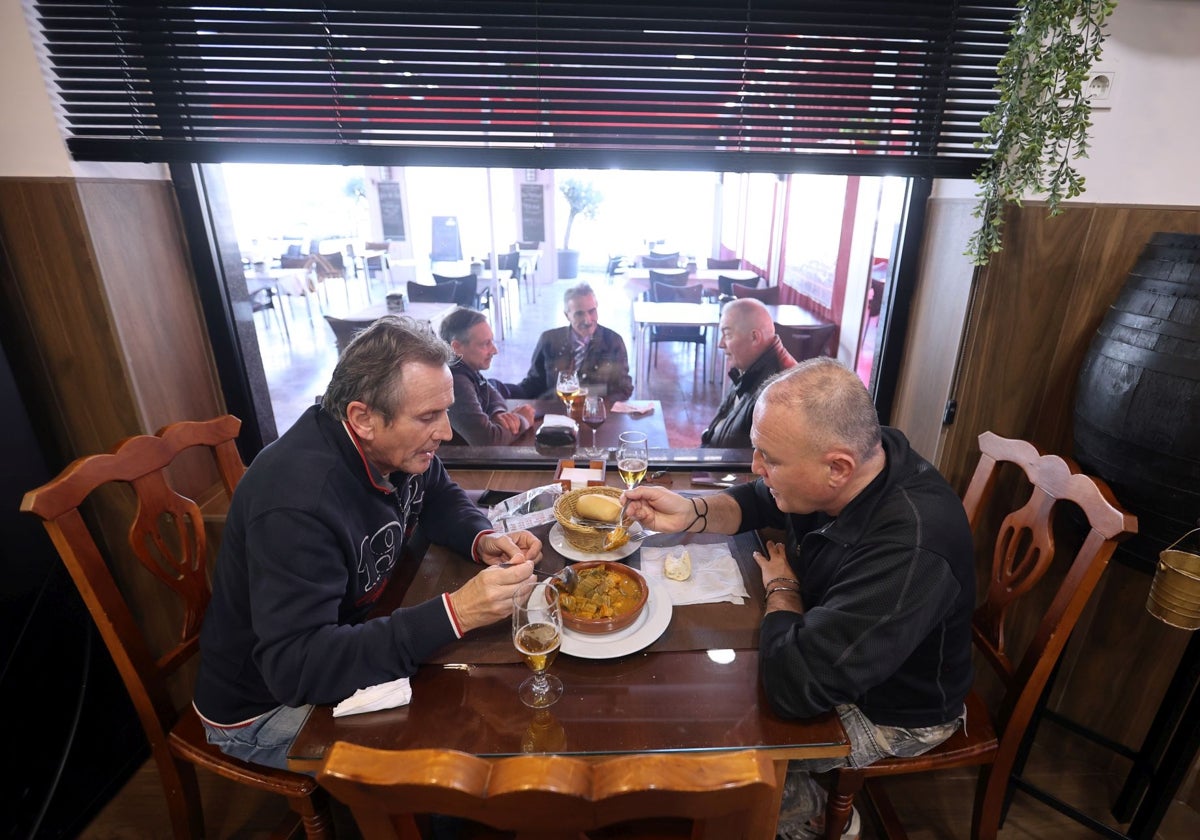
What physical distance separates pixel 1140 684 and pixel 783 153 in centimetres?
218

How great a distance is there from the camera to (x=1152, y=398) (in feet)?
4.90

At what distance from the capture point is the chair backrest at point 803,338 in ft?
14.4

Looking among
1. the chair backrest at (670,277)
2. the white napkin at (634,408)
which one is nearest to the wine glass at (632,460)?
the white napkin at (634,408)

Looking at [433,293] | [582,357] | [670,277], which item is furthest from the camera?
[670,277]

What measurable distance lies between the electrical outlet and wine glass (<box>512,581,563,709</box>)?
2.00 meters

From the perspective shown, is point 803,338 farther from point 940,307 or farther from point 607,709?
point 607,709

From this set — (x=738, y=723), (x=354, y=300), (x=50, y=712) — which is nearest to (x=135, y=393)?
(x=50, y=712)

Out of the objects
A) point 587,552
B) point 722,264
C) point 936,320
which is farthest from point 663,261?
point 587,552

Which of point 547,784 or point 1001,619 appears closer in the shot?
point 547,784

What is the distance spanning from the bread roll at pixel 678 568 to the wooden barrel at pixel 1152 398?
1.17m

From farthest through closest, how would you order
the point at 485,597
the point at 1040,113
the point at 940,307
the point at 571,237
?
the point at 571,237, the point at 940,307, the point at 1040,113, the point at 485,597

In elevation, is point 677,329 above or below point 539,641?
below

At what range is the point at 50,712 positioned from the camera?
194cm

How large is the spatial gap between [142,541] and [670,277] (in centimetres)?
604
